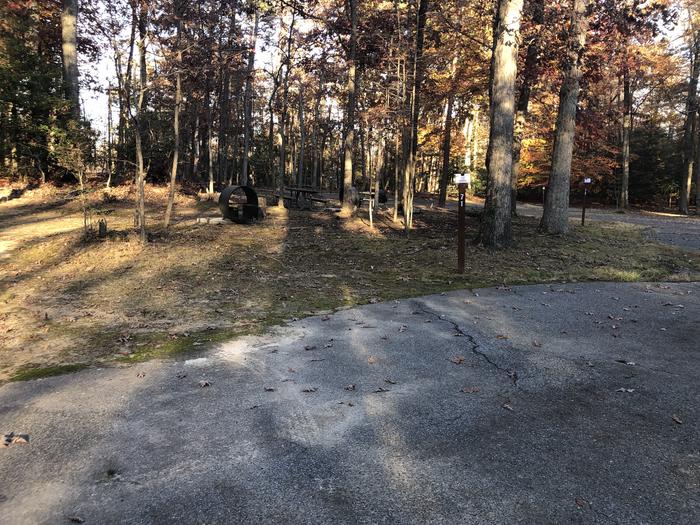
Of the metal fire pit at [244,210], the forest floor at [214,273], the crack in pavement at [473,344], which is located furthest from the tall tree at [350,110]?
the crack in pavement at [473,344]

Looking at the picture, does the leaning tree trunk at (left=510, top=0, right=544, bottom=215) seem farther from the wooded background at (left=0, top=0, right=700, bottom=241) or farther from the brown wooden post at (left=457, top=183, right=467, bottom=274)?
the brown wooden post at (left=457, top=183, right=467, bottom=274)

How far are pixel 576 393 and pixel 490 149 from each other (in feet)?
23.3

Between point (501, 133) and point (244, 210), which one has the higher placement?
point (501, 133)

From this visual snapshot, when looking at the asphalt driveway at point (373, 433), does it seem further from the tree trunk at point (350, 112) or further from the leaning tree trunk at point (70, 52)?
the leaning tree trunk at point (70, 52)

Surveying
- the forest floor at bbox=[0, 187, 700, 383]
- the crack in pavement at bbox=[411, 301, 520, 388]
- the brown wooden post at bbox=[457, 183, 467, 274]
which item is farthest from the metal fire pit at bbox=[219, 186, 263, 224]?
the crack in pavement at bbox=[411, 301, 520, 388]

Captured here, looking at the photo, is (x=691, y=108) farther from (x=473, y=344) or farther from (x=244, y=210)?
(x=473, y=344)

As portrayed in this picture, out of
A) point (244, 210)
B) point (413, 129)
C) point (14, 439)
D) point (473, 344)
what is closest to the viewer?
point (14, 439)

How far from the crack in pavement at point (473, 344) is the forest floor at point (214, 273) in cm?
78

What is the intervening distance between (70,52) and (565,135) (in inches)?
717

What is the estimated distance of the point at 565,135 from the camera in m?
12.0

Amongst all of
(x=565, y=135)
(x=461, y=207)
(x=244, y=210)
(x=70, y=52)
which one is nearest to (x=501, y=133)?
(x=461, y=207)

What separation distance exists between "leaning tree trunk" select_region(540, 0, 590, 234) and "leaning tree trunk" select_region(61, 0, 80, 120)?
1698cm

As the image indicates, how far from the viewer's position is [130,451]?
2562 millimetres

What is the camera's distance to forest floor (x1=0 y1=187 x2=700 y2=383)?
4.66 m
